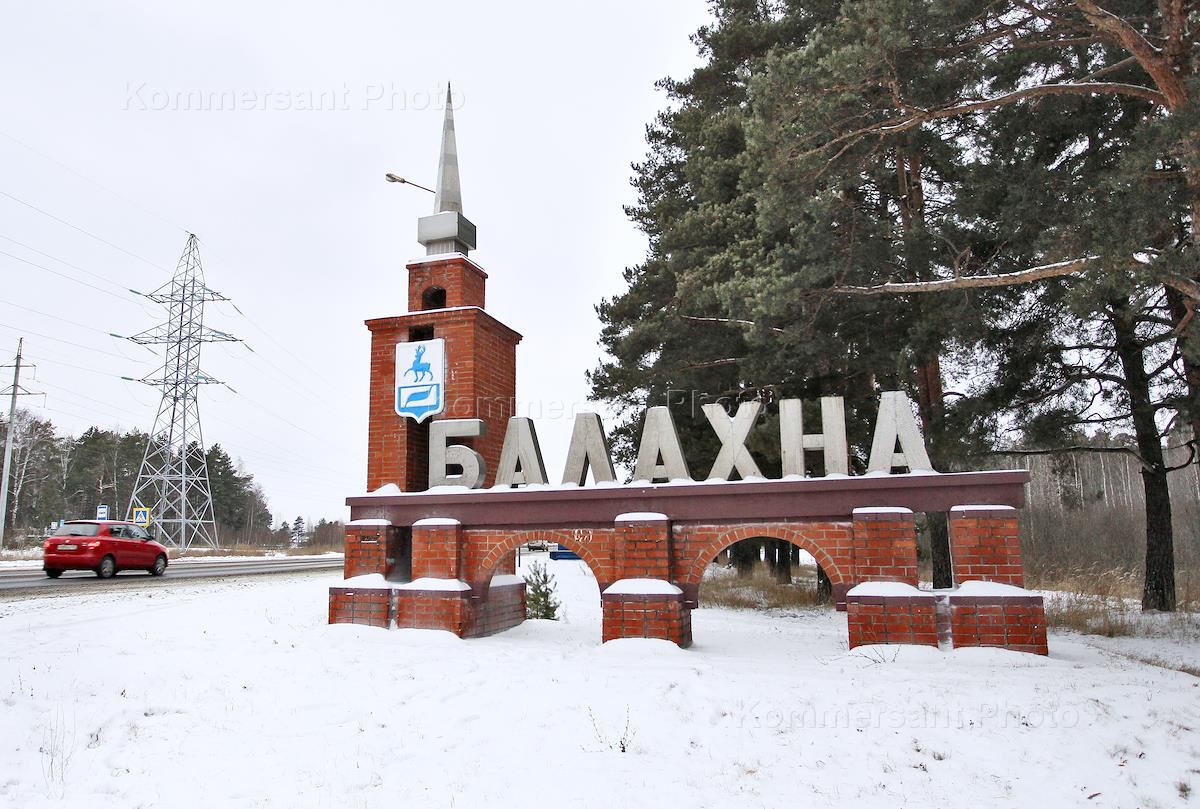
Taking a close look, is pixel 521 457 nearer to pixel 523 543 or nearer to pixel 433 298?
pixel 523 543

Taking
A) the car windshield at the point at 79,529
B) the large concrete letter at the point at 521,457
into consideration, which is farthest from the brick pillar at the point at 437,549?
the car windshield at the point at 79,529

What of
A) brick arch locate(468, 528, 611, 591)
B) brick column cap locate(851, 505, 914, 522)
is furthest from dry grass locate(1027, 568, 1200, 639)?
brick arch locate(468, 528, 611, 591)

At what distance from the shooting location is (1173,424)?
12.7 meters

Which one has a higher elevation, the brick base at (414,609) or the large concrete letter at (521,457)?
the large concrete letter at (521,457)

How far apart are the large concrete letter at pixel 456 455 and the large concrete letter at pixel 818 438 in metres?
3.67

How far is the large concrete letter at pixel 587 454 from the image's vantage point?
892 centimetres

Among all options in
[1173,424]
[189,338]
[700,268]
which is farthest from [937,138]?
[189,338]

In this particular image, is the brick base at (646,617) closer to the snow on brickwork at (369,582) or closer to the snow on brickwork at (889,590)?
the snow on brickwork at (889,590)

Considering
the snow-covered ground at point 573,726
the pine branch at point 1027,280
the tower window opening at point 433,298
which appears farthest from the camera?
the tower window opening at point 433,298

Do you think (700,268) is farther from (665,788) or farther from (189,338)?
(189,338)

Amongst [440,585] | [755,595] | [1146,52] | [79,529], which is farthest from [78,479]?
[1146,52]

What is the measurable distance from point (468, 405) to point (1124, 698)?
715cm

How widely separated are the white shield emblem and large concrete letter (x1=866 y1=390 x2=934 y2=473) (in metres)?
5.24

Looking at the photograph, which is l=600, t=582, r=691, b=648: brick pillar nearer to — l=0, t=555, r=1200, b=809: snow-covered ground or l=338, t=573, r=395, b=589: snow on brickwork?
l=0, t=555, r=1200, b=809: snow-covered ground
